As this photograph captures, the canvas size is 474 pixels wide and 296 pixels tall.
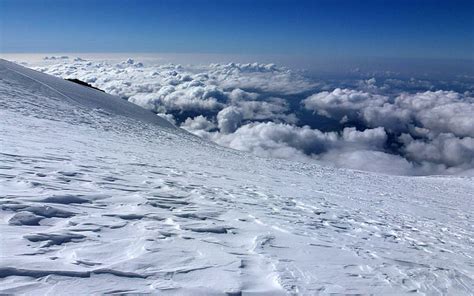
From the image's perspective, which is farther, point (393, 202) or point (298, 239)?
point (393, 202)

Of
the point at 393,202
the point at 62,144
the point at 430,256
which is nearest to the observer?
the point at 430,256

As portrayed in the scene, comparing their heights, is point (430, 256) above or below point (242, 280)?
below

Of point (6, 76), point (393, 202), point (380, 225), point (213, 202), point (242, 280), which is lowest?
point (393, 202)

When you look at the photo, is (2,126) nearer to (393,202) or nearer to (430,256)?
(430,256)

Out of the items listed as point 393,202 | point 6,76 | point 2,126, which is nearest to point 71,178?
point 2,126

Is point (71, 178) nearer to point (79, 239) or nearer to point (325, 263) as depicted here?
point (79, 239)

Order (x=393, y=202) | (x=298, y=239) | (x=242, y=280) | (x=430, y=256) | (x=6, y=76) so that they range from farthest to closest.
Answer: (x=6, y=76) → (x=393, y=202) → (x=430, y=256) → (x=298, y=239) → (x=242, y=280)

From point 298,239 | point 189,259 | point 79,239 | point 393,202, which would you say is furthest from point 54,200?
point 393,202
